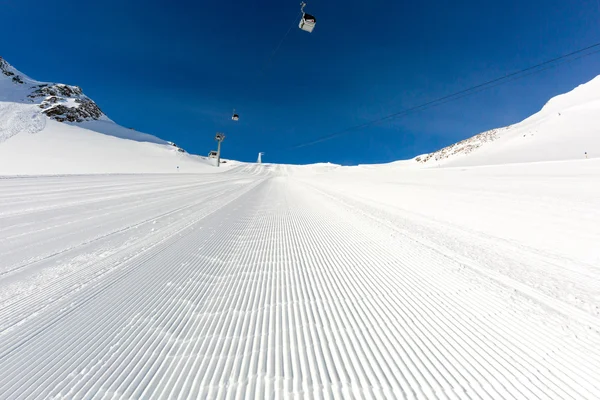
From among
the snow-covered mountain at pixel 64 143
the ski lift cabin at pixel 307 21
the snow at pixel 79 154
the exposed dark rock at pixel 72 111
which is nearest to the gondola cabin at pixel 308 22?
the ski lift cabin at pixel 307 21

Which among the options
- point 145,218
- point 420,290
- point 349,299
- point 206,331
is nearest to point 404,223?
point 420,290

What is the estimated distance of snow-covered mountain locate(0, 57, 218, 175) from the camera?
2525 cm

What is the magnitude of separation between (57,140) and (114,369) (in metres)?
50.8

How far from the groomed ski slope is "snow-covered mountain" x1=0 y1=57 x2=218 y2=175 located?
21.6 meters

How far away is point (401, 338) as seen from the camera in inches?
78.9

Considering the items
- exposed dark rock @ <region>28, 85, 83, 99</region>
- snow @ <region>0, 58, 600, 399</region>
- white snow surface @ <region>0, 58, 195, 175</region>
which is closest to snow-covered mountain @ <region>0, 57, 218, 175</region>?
white snow surface @ <region>0, 58, 195, 175</region>

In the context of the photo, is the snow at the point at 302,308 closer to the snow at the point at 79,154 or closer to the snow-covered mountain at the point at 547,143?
the snow at the point at 79,154

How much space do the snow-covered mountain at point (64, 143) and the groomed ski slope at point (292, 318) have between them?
21607 millimetres

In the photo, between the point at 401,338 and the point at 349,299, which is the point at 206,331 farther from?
the point at 401,338

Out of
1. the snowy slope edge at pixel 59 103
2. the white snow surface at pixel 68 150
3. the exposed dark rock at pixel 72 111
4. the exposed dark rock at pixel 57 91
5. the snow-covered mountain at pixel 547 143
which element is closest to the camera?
the snow-covered mountain at pixel 547 143

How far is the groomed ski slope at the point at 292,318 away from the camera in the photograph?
1.59 m

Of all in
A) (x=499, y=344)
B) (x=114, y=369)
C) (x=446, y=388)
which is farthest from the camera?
(x=499, y=344)

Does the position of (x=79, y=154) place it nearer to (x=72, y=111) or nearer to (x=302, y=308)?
(x=302, y=308)

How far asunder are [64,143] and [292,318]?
163 ft
